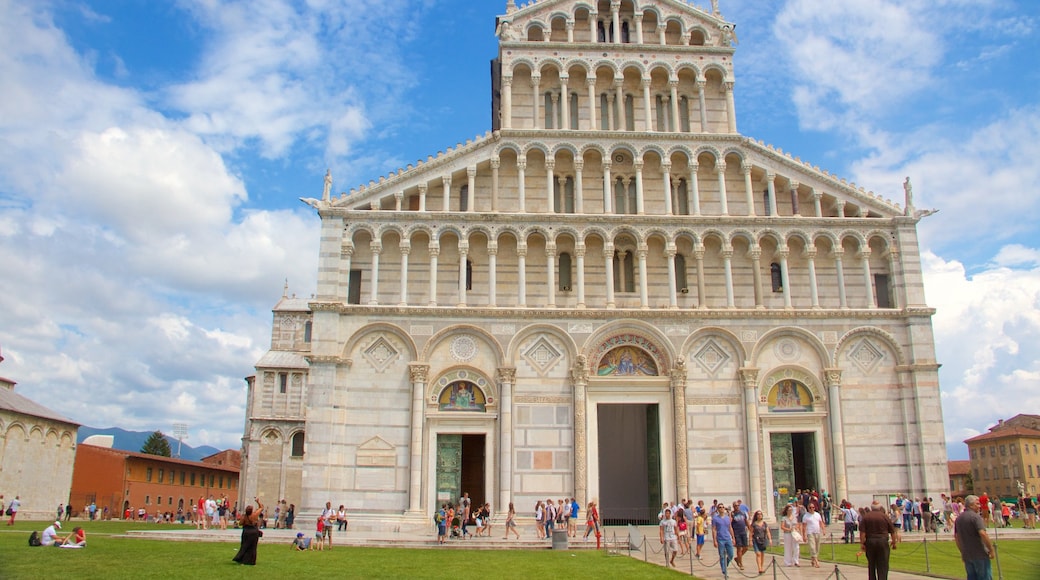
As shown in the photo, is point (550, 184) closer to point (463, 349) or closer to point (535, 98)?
point (535, 98)

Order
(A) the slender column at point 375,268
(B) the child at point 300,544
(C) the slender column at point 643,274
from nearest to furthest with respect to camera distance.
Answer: (B) the child at point 300,544 → (A) the slender column at point 375,268 → (C) the slender column at point 643,274

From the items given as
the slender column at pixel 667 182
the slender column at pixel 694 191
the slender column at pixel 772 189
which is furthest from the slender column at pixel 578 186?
the slender column at pixel 772 189

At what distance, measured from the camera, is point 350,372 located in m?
31.8

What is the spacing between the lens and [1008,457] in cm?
7338

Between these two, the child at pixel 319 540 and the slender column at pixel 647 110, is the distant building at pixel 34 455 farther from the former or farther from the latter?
the slender column at pixel 647 110

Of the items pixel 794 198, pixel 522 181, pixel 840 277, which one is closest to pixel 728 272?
pixel 840 277

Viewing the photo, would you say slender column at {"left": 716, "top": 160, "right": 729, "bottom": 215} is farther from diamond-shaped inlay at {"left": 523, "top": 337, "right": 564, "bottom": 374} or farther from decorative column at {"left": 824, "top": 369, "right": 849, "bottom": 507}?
diamond-shaped inlay at {"left": 523, "top": 337, "right": 564, "bottom": 374}

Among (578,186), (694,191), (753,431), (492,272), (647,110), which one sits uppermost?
(647,110)

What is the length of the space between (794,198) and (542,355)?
12988mm

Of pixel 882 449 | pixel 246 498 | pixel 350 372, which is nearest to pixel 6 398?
pixel 246 498

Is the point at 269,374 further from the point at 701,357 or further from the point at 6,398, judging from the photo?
the point at 701,357

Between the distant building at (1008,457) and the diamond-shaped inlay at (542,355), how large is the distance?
5041 centimetres

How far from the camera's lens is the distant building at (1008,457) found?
69312mm

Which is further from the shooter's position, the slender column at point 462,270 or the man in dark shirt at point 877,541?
the slender column at point 462,270
